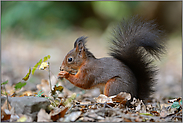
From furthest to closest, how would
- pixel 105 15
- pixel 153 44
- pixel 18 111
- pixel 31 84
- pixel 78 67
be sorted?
pixel 105 15 < pixel 31 84 < pixel 78 67 < pixel 153 44 < pixel 18 111

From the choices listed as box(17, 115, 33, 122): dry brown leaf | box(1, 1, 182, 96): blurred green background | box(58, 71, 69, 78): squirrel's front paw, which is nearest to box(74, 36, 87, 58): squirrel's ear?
box(58, 71, 69, 78): squirrel's front paw

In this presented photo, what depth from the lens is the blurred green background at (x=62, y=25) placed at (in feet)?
21.5

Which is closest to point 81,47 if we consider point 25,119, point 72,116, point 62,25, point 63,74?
point 63,74

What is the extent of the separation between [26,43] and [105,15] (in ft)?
9.65

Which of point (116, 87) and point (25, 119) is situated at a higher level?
point (116, 87)

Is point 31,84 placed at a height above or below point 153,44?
below

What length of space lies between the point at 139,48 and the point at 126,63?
23cm

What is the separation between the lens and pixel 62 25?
25.3ft

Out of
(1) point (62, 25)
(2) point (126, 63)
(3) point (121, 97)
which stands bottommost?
(3) point (121, 97)

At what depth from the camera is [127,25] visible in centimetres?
259

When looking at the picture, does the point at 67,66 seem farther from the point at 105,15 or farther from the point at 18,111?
the point at 105,15

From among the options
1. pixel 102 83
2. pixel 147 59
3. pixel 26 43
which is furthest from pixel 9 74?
pixel 147 59

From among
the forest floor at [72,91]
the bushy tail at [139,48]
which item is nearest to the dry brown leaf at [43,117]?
the forest floor at [72,91]

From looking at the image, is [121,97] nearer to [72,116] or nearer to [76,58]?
[72,116]
